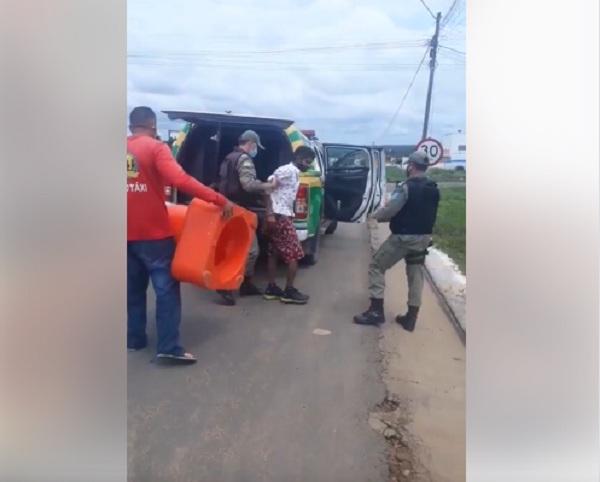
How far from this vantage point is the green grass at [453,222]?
6.18 ft

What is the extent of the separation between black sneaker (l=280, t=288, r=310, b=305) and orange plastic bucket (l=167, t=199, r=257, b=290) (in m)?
0.17

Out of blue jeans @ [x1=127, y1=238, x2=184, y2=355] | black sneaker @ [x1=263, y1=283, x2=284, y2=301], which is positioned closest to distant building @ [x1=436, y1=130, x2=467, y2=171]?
black sneaker @ [x1=263, y1=283, x2=284, y2=301]

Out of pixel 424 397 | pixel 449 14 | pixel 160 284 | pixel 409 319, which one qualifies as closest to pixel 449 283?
pixel 409 319

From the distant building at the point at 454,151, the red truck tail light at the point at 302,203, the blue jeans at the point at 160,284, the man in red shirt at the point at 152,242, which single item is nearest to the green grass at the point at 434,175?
the distant building at the point at 454,151

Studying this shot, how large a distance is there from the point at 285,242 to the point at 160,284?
476 mm

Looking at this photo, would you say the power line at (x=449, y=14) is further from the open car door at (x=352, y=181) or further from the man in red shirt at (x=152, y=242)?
the man in red shirt at (x=152, y=242)

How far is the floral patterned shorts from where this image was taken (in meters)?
1.93

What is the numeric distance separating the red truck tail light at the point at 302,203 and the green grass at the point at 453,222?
1.50 feet
